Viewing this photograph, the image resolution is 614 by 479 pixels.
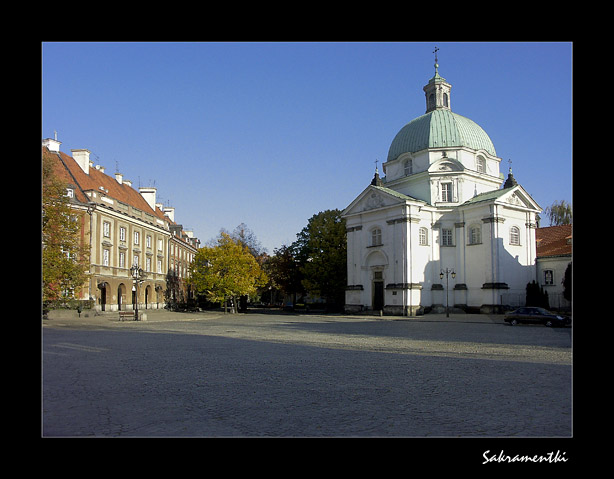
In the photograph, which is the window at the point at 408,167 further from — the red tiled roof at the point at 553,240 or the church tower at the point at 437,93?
the red tiled roof at the point at 553,240

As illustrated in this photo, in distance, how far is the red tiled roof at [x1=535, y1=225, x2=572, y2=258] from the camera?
4453 centimetres

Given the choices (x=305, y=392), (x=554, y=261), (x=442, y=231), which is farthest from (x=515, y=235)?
(x=305, y=392)

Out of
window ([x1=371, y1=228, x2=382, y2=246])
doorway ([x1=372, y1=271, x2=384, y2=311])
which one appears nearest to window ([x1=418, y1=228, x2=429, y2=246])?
window ([x1=371, y1=228, x2=382, y2=246])

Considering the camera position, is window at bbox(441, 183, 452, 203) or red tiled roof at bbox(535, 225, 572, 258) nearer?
red tiled roof at bbox(535, 225, 572, 258)

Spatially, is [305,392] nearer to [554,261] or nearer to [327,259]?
[554,261]

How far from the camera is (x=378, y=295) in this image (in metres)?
47.2

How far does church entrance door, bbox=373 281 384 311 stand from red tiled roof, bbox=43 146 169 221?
91.5ft

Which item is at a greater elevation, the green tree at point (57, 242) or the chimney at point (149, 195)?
the chimney at point (149, 195)

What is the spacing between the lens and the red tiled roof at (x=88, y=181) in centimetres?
4334

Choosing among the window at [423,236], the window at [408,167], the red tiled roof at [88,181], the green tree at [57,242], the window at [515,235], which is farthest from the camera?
the window at [408,167]

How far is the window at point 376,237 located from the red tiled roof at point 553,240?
593 inches

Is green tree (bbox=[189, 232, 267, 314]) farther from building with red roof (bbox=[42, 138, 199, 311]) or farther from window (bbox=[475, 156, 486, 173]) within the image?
window (bbox=[475, 156, 486, 173])

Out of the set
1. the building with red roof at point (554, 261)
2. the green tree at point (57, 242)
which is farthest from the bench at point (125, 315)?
the building with red roof at point (554, 261)

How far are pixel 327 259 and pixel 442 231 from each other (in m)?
13.7
